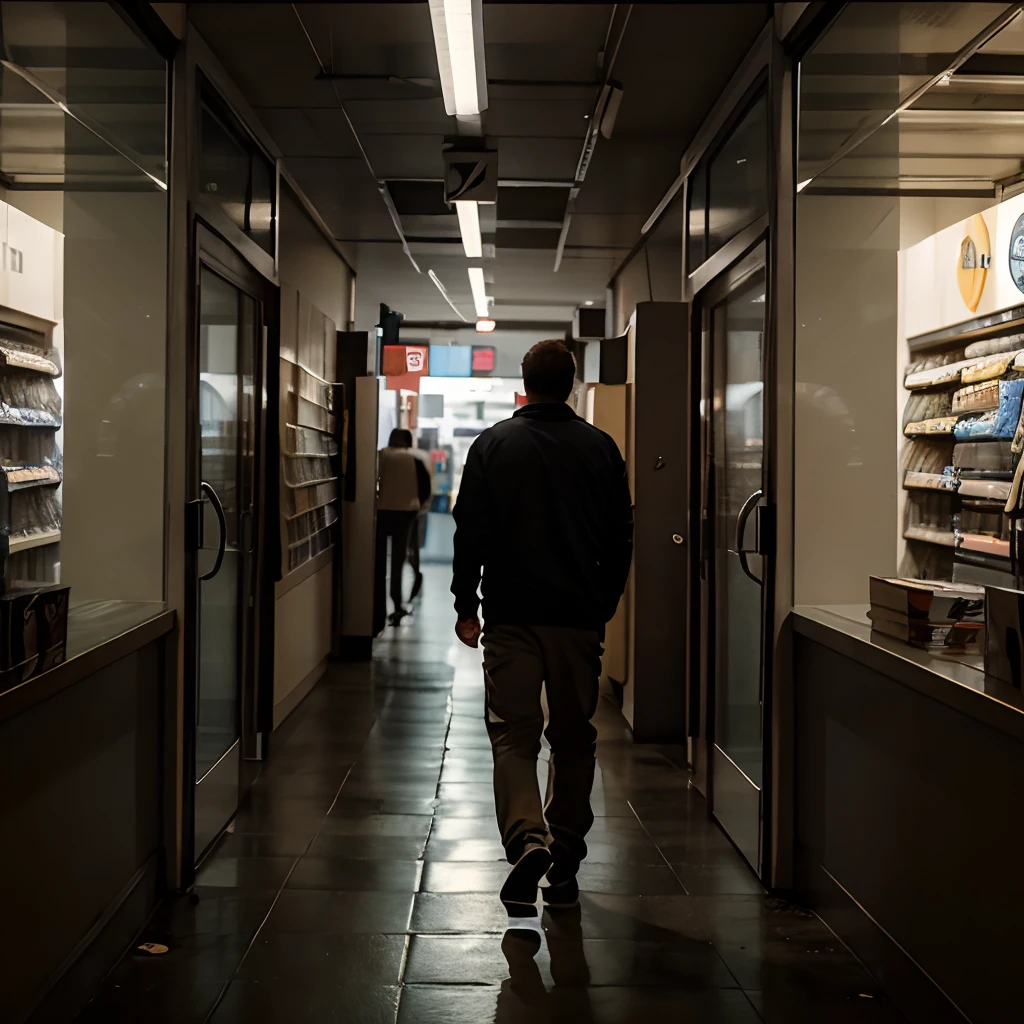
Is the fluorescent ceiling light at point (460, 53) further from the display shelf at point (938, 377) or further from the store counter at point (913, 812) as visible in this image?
the display shelf at point (938, 377)

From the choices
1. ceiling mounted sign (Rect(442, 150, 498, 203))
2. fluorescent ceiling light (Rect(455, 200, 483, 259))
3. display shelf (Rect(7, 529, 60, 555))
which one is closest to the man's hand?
display shelf (Rect(7, 529, 60, 555))

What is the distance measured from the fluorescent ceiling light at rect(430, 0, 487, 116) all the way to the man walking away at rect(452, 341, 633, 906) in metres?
1.27

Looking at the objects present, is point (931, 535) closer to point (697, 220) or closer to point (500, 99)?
point (697, 220)

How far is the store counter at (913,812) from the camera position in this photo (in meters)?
2.22

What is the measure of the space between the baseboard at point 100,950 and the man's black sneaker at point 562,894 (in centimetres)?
120

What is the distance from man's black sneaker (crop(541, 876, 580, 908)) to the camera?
332 cm

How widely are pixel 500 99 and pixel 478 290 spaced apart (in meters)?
5.51

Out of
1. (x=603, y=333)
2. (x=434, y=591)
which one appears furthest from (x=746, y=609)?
(x=434, y=591)

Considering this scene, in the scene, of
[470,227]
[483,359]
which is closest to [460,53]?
[470,227]

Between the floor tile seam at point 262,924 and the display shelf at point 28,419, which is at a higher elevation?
the display shelf at point 28,419

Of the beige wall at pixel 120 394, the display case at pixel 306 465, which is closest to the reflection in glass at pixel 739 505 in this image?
the beige wall at pixel 120 394

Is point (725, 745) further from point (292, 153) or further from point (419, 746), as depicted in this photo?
point (292, 153)

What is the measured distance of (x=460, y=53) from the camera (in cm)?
376

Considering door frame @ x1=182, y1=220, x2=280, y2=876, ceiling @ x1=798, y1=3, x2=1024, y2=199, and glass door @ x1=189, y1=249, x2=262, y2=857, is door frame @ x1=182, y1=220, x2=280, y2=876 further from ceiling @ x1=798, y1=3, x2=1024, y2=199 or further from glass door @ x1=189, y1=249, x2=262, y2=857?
ceiling @ x1=798, y1=3, x2=1024, y2=199
